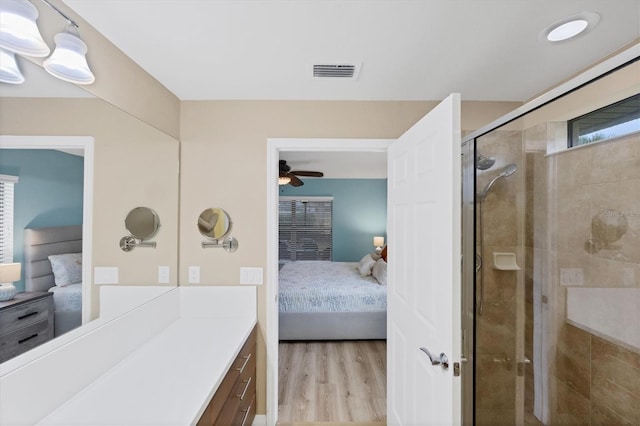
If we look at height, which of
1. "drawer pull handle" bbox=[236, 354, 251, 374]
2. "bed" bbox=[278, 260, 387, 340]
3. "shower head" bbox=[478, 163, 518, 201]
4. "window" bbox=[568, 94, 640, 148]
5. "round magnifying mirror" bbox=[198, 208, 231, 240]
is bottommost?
"bed" bbox=[278, 260, 387, 340]

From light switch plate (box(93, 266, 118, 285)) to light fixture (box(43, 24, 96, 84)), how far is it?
849mm

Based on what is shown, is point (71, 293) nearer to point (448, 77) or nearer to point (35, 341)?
point (35, 341)

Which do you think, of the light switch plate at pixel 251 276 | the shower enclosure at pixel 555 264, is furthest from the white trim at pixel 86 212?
the shower enclosure at pixel 555 264

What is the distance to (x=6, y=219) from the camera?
0.88 meters

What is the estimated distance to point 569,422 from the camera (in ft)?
5.14

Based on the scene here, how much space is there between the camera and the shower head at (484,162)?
5.43 feet

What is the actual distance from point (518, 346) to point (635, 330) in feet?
1.96

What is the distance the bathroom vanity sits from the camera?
961 mm

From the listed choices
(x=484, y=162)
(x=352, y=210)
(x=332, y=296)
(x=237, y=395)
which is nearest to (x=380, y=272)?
(x=332, y=296)

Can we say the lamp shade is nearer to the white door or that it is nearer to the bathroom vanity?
the bathroom vanity

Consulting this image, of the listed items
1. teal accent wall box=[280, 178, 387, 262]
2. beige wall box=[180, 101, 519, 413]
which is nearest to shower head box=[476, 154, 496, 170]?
beige wall box=[180, 101, 519, 413]

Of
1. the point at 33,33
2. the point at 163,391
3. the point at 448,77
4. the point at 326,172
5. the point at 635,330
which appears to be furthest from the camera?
the point at 326,172

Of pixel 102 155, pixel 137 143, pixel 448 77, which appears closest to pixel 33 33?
pixel 102 155

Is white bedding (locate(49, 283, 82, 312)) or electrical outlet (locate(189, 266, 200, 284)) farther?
electrical outlet (locate(189, 266, 200, 284))
